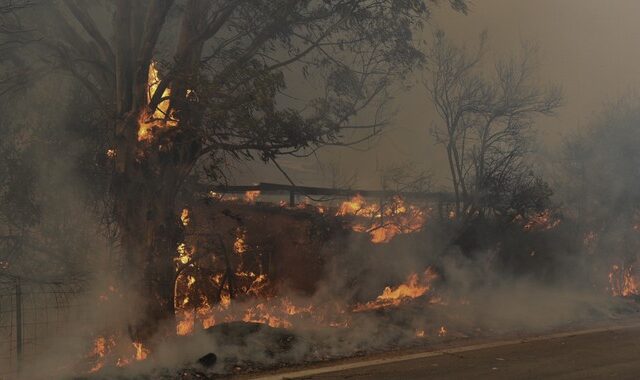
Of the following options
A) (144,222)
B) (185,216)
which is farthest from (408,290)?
(144,222)

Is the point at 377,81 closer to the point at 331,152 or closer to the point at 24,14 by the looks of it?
the point at 24,14

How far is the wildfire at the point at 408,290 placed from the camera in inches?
507

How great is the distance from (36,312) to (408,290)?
7268 mm

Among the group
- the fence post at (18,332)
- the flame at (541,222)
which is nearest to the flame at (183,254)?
the fence post at (18,332)

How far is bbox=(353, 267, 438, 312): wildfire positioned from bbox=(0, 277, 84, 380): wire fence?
18.6ft

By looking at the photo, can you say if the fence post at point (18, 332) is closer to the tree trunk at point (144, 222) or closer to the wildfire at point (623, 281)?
the tree trunk at point (144, 222)

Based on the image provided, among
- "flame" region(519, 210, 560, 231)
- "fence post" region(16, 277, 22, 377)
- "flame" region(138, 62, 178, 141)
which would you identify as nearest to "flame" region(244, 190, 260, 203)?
"flame" region(138, 62, 178, 141)

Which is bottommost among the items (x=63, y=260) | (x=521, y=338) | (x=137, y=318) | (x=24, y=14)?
(x=521, y=338)

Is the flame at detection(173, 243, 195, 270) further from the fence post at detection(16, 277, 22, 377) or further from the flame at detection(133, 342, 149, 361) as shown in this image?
the fence post at detection(16, 277, 22, 377)

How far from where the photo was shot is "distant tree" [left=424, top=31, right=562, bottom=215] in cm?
1480

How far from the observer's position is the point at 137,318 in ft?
27.7

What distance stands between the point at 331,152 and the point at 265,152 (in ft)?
41.1

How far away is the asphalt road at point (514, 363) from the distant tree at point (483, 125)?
208 inches

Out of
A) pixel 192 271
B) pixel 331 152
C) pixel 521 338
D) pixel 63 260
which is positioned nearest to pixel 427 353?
pixel 521 338
